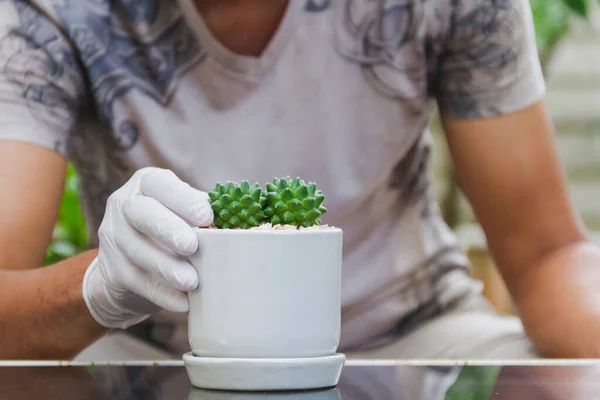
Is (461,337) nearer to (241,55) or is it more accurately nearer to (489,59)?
(489,59)

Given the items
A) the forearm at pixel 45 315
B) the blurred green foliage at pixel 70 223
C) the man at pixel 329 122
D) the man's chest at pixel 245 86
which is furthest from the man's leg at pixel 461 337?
the blurred green foliage at pixel 70 223

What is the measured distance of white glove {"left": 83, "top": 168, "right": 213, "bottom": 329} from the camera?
804 mm

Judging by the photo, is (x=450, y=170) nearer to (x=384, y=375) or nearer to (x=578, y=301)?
(x=578, y=301)

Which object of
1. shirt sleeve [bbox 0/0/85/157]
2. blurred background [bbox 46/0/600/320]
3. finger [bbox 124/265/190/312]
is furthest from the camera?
blurred background [bbox 46/0/600/320]

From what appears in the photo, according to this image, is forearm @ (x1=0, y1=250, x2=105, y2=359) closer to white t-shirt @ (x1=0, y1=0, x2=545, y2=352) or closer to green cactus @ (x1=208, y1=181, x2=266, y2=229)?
white t-shirt @ (x1=0, y1=0, x2=545, y2=352)

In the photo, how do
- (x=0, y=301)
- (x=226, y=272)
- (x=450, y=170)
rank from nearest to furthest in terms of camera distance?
(x=226, y=272)
(x=0, y=301)
(x=450, y=170)

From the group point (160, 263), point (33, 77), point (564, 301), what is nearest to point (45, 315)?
point (33, 77)

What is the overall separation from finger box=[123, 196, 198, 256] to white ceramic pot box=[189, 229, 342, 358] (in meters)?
0.01

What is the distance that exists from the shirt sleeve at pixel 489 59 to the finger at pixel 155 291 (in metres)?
0.72

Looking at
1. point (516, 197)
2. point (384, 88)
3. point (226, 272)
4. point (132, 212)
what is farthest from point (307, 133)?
point (226, 272)

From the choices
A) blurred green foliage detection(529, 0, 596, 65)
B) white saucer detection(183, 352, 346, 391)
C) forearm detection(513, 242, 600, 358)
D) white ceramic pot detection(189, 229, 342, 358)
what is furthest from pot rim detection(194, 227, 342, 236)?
blurred green foliage detection(529, 0, 596, 65)

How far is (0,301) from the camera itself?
4.24ft

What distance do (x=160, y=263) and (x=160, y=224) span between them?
38 millimetres

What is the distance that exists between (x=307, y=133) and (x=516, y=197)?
Answer: 1.09 feet
